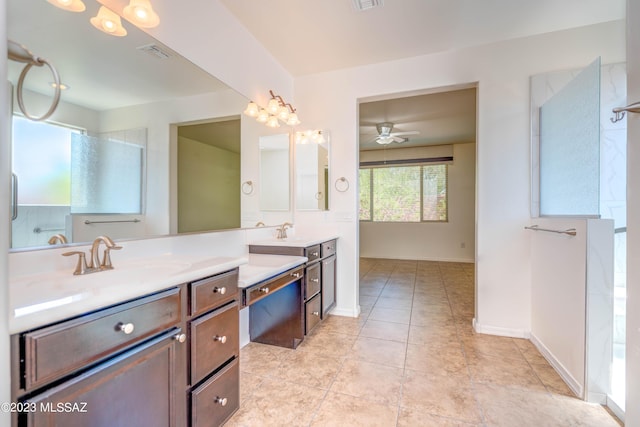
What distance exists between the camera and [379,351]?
2199 mm

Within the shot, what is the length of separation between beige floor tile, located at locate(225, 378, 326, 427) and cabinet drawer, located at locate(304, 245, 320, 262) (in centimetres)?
92

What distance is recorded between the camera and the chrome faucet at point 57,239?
3.72 feet

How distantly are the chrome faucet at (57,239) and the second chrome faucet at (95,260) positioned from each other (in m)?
0.08

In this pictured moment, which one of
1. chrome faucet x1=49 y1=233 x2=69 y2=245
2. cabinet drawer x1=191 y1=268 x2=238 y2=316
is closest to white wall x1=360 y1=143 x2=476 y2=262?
cabinet drawer x1=191 y1=268 x2=238 y2=316

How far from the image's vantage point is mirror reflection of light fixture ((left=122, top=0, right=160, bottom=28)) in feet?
4.59

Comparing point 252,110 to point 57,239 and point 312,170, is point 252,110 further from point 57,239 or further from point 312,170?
point 57,239

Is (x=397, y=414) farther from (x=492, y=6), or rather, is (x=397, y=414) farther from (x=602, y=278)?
(x=492, y=6)

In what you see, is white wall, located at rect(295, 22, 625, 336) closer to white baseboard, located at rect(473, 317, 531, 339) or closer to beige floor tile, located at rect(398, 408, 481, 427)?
white baseboard, located at rect(473, 317, 531, 339)

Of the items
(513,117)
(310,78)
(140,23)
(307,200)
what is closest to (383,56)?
(310,78)

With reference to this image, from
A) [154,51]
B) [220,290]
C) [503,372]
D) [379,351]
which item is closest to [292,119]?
[154,51]

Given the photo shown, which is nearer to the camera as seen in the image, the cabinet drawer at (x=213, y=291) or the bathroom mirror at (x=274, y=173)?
the cabinet drawer at (x=213, y=291)

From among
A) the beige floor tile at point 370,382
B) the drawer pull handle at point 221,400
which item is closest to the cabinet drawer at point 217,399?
the drawer pull handle at point 221,400

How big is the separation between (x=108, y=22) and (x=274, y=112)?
150 centimetres

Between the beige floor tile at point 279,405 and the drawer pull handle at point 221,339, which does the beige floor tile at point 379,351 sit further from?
the drawer pull handle at point 221,339
